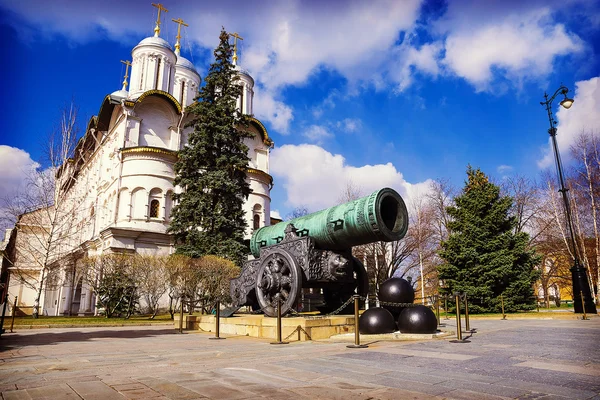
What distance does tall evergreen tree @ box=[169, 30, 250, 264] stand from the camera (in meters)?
20.5

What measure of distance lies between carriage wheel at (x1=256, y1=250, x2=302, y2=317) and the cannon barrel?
777 mm

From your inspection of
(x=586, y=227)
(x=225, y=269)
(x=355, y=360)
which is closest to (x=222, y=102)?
(x=225, y=269)

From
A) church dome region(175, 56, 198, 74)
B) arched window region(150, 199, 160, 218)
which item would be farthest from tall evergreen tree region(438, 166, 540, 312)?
church dome region(175, 56, 198, 74)

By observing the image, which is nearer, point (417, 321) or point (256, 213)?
point (417, 321)

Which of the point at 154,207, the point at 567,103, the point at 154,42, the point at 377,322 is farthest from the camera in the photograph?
the point at 154,42

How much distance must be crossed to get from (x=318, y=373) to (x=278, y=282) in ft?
16.3

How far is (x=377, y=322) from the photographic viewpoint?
24.1ft

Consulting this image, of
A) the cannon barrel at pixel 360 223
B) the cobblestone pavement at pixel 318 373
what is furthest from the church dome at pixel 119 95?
the cobblestone pavement at pixel 318 373

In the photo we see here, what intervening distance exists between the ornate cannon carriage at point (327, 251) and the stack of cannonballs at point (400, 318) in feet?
3.50

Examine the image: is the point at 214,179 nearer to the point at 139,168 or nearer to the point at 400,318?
the point at 139,168

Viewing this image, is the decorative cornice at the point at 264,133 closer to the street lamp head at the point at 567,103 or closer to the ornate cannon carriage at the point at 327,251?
the street lamp head at the point at 567,103

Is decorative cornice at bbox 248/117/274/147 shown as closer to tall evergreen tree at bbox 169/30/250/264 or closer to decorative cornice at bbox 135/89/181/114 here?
→ decorative cornice at bbox 135/89/181/114

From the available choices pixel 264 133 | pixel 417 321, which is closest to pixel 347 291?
pixel 417 321

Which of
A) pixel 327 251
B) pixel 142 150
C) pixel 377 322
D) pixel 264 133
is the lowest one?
pixel 377 322
